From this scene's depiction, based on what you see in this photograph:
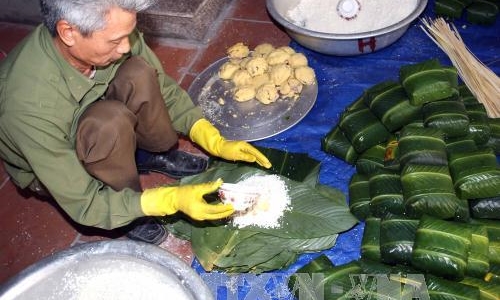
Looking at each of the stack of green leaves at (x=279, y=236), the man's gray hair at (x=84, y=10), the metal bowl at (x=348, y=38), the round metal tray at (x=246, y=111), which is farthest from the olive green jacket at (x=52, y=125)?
the metal bowl at (x=348, y=38)

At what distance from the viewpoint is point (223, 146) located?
283cm

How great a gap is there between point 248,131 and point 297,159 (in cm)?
46

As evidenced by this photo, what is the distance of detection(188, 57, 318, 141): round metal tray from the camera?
331 cm

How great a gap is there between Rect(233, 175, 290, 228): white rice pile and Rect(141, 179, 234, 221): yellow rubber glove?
0.33m

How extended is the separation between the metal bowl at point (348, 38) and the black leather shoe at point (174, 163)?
113cm

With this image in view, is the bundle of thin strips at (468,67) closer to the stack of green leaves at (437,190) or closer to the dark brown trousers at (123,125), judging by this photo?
the stack of green leaves at (437,190)

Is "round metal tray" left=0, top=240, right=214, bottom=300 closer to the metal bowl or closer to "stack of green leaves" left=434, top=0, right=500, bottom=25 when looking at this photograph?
the metal bowl

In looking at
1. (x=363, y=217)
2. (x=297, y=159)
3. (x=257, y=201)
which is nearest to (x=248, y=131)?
(x=297, y=159)

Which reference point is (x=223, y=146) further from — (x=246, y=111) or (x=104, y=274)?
(x=104, y=274)

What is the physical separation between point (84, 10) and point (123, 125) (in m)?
0.67

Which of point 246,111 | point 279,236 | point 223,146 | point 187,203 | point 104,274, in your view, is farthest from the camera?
point 246,111

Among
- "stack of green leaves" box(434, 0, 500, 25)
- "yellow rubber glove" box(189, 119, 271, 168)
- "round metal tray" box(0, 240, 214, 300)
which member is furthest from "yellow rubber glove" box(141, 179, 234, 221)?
"stack of green leaves" box(434, 0, 500, 25)

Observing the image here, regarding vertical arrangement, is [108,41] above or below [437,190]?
above

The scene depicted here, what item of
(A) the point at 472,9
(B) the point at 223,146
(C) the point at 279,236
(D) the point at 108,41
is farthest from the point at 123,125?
(A) the point at 472,9
